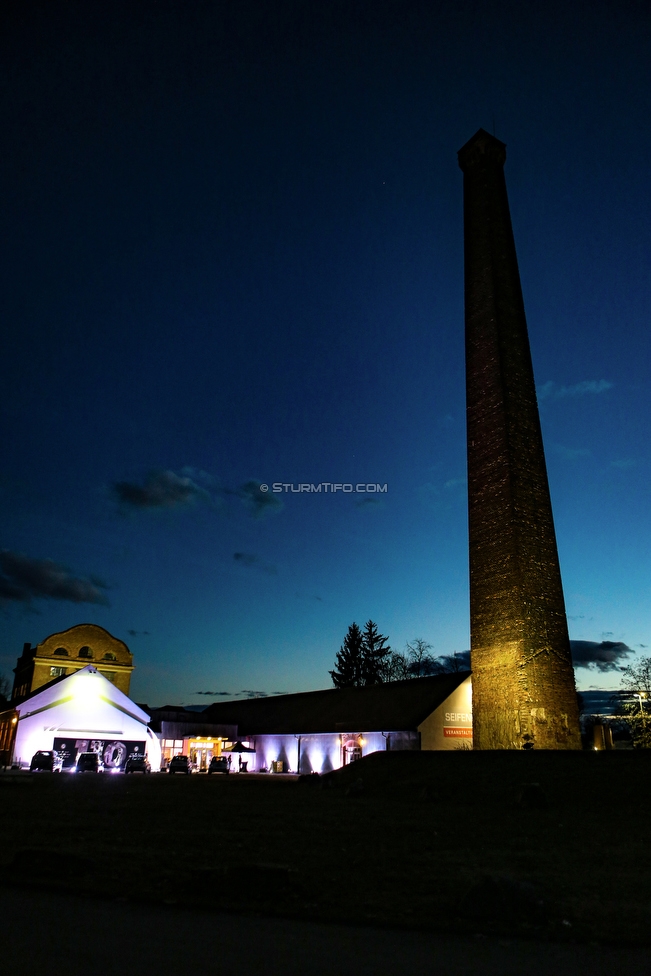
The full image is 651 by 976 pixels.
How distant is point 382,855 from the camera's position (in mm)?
8117

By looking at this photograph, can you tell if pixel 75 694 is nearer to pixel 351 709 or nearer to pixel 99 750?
pixel 99 750

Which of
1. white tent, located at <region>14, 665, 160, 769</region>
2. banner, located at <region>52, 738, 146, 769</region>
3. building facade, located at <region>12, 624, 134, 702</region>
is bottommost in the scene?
banner, located at <region>52, 738, 146, 769</region>

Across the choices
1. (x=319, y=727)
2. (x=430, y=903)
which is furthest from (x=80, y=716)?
(x=430, y=903)

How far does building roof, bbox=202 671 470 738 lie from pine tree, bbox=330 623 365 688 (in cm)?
3010

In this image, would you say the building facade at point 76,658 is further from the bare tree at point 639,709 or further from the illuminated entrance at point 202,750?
the bare tree at point 639,709

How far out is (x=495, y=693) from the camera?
25109 millimetres

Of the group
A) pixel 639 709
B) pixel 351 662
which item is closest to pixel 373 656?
pixel 351 662

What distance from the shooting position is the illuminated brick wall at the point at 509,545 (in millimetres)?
24312

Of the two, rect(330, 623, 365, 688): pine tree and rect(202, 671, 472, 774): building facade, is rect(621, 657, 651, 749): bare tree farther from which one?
rect(330, 623, 365, 688): pine tree

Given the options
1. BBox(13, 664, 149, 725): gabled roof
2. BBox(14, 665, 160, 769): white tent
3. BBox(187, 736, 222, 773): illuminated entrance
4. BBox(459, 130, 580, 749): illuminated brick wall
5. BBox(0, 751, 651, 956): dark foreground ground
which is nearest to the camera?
BBox(0, 751, 651, 956): dark foreground ground

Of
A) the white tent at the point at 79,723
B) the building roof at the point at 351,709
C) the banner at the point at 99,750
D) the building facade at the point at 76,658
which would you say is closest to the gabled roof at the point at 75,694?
the white tent at the point at 79,723

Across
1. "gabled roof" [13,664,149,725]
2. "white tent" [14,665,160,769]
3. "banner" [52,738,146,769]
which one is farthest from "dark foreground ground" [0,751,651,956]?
"banner" [52,738,146,769]

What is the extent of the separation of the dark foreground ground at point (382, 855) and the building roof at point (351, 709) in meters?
17.2

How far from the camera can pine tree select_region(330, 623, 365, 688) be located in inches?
3162
